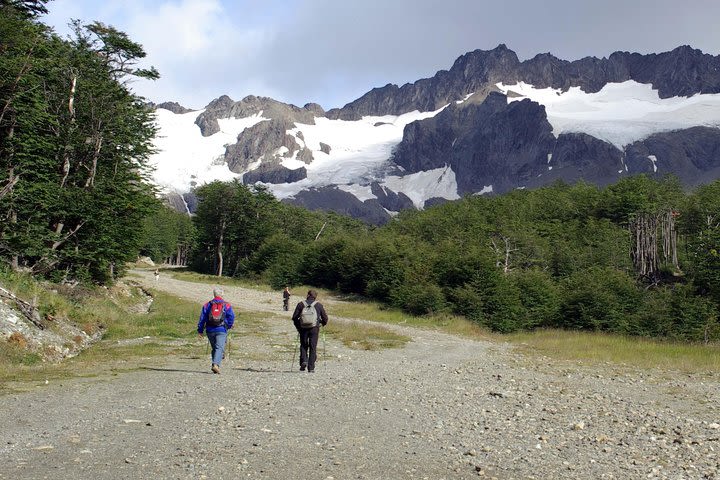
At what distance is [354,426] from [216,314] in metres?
6.03

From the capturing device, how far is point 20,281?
20906mm

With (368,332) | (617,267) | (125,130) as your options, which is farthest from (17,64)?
(617,267)

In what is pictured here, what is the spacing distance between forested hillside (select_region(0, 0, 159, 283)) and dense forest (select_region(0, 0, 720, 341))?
Answer: 9cm

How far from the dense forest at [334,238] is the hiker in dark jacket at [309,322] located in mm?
14132

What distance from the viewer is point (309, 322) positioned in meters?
14.7

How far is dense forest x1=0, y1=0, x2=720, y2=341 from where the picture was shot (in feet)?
85.7

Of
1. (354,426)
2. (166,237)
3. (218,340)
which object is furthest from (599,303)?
(166,237)

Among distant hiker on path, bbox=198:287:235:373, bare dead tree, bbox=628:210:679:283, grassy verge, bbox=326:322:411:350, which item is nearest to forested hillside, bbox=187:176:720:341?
bare dead tree, bbox=628:210:679:283

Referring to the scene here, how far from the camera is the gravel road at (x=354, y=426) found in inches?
283

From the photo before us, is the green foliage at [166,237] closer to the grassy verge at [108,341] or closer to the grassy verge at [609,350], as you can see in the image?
the grassy verge at [609,350]

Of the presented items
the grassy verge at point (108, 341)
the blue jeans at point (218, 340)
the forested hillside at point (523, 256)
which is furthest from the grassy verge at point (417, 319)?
the blue jeans at point (218, 340)

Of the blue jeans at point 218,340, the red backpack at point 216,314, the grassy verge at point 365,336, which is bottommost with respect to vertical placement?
the grassy verge at point 365,336

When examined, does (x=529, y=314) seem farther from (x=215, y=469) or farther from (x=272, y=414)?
(x=215, y=469)

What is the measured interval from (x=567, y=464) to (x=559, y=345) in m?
20.0
